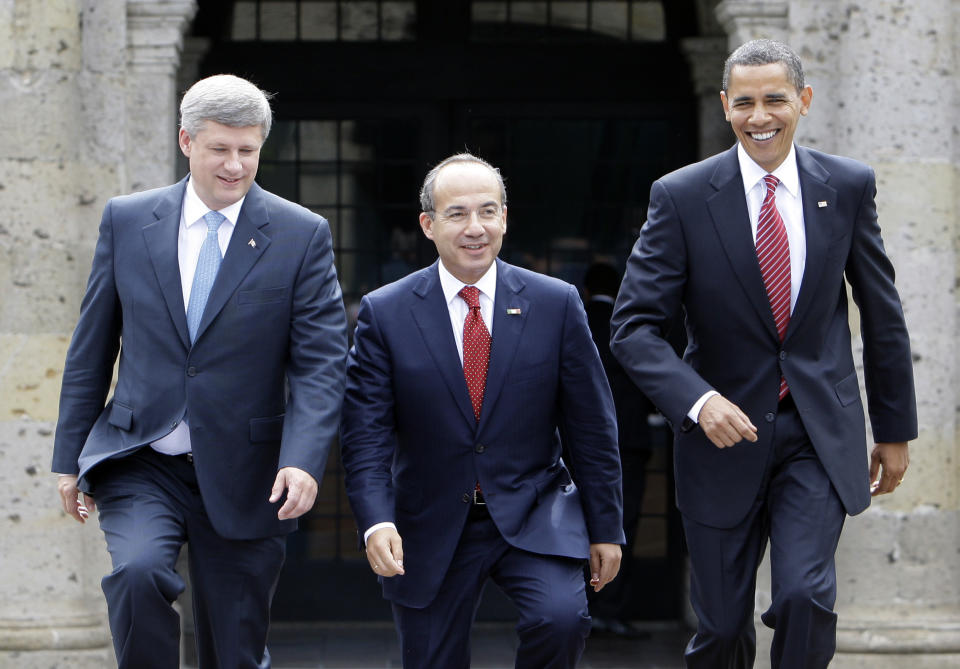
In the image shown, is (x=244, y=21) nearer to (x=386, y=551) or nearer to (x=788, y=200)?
(x=788, y=200)

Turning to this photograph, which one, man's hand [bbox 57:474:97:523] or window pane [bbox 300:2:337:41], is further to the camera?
window pane [bbox 300:2:337:41]

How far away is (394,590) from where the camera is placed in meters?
4.66

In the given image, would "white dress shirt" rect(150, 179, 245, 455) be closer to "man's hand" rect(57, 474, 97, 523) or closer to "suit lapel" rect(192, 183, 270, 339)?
"suit lapel" rect(192, 183, 270, 339)

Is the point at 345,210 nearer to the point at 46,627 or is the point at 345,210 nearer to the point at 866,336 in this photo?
the point at 46,627

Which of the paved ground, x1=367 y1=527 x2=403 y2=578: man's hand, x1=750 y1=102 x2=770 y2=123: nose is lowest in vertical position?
the paved ground

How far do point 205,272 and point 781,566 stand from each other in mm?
1792

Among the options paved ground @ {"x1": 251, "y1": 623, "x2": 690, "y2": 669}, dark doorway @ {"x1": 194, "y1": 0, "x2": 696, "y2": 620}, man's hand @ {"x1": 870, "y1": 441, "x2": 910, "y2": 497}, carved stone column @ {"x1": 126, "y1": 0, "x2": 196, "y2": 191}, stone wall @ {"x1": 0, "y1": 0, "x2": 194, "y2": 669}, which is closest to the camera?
man's hand @ {"x1": 870, "y1": 441, "x2": 910, "y2": 497}

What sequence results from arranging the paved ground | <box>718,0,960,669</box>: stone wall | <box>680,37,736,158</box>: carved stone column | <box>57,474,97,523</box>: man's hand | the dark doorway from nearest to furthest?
<box>57,474,97,523</box>: man's hand, <box>718,0,960,669</box>: stone wall, the paved ground, <box>680,37,736,158</box>: carved stone column, the dark doorway

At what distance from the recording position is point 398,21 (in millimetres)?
8547

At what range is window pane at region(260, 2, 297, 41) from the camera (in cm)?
854

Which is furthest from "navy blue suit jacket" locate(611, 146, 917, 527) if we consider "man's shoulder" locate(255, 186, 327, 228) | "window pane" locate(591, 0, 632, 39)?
"window pane" locate(591, 0, 632, 39)

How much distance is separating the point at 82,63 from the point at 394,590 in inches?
125

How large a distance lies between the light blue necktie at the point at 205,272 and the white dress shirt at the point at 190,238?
13mm

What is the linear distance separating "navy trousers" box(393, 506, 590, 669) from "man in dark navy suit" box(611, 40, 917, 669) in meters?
0.47
